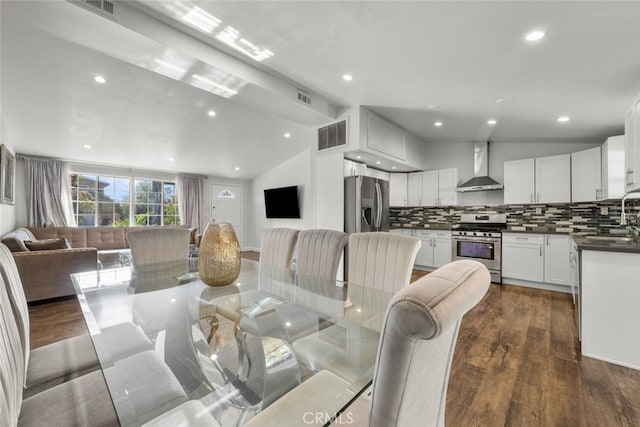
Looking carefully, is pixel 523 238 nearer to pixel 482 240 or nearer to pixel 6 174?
pixel 482 240

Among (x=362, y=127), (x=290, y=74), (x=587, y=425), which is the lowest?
(x=587, y=425)

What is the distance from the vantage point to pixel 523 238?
4051 mm

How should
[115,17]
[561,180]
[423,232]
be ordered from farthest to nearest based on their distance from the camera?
[423,232]
[561,180]
[115,17]

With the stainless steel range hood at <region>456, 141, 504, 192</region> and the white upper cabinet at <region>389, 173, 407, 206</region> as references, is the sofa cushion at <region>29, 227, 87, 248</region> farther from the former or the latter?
the stainless steel range hood at <region>456, 141, 504, 192</region>

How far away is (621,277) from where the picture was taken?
6.45ft

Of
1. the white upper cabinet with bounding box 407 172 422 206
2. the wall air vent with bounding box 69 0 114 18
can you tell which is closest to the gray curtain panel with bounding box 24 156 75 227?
the wall air vent with bounding box 69 0 114 18

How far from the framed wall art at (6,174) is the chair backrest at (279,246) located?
12.7 feet

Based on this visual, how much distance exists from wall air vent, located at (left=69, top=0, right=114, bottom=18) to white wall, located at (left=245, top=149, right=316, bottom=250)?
15.4ft

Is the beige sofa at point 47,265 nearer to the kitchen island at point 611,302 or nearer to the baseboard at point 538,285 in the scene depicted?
the kitchen island at point 611,302

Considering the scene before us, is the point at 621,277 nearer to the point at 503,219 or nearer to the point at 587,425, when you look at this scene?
the point at 587,425

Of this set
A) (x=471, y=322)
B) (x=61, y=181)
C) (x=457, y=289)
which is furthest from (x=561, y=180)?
(x=61, y=181)

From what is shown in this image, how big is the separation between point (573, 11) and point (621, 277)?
188 cm

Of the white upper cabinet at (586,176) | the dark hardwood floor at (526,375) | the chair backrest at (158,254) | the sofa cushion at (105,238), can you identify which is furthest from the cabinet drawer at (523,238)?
the sofa cushion at (105,238)

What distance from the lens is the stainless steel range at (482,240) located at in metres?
4.27
